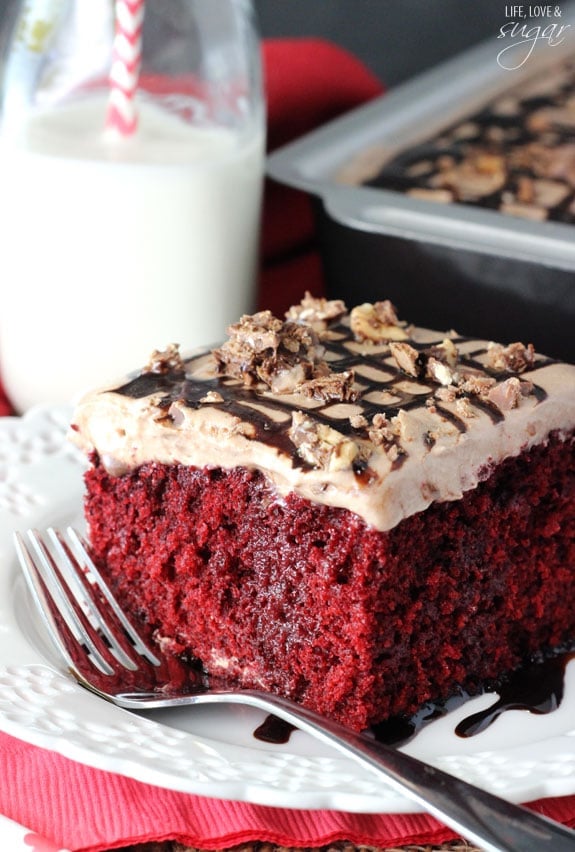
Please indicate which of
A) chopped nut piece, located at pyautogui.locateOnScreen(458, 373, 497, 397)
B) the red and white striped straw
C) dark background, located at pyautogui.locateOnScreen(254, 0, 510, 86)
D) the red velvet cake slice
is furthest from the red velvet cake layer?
dark background, located at pyautogui.locateOnScreen(254, 0, 510, 86)

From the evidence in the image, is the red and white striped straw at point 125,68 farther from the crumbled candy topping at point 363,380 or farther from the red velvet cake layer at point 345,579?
the red velvet cake layer at point 345,579

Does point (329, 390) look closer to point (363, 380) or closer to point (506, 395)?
point (363, 380)

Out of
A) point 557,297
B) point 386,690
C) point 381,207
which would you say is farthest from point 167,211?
point 386,690

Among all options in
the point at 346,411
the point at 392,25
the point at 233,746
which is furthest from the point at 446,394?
the point at 392,25

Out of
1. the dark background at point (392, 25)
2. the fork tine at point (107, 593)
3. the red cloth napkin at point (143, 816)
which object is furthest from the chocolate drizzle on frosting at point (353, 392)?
the dark background at point (392, 25)

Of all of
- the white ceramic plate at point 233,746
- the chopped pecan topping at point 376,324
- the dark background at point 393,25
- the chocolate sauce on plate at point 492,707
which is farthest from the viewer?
the dark background at point 393,25

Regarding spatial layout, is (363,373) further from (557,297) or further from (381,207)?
(381,207)
